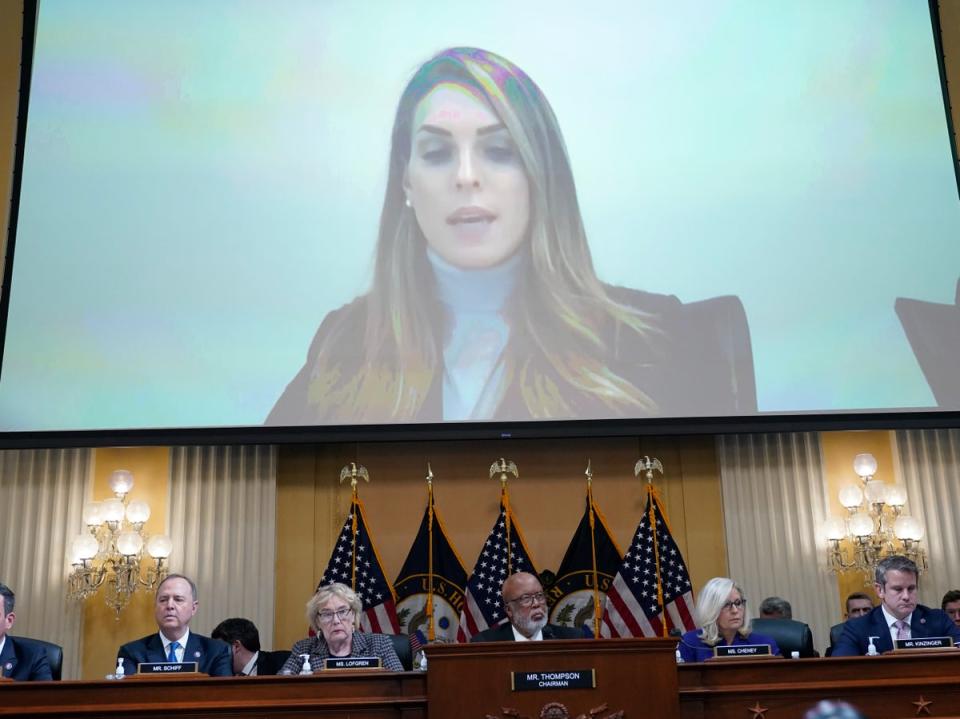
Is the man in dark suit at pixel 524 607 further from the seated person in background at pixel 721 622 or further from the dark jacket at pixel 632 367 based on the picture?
the dark jacket at pixel 632 367

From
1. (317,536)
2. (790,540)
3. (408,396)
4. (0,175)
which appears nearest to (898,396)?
(790,540)

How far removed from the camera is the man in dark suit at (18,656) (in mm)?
5184

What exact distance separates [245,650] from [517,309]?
2.87 meters

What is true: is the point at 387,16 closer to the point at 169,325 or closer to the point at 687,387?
the point at 169,325

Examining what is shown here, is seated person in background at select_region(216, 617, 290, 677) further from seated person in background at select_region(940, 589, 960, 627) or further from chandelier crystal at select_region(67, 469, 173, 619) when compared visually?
seated person in background at select_region(940, 589, 960, 627)

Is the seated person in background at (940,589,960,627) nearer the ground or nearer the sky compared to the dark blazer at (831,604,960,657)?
nearer the sky

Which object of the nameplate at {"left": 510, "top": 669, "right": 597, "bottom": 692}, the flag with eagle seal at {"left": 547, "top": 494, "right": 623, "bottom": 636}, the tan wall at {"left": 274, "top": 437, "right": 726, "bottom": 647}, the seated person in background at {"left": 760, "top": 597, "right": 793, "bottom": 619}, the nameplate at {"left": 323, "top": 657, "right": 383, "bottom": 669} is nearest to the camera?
the nameplate at {"left": 510, "top": 669, "right": 597, "bottom": 692}

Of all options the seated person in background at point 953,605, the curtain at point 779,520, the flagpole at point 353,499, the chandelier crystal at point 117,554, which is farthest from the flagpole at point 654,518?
the chandelier crystal at point 117,554

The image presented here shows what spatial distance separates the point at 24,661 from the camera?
5.22 m

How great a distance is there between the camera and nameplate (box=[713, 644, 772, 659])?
4493mm

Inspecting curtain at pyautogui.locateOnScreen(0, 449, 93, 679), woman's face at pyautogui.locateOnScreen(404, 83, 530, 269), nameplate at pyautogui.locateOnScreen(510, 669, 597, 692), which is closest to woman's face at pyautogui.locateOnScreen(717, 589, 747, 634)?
nameplate at pyautogui.locateOnScreen(510, 669, 597, 692)

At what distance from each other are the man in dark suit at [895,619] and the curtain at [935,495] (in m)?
2.65

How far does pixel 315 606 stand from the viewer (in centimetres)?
544

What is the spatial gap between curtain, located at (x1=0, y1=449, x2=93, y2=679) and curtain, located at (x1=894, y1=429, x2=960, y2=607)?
5.71m
